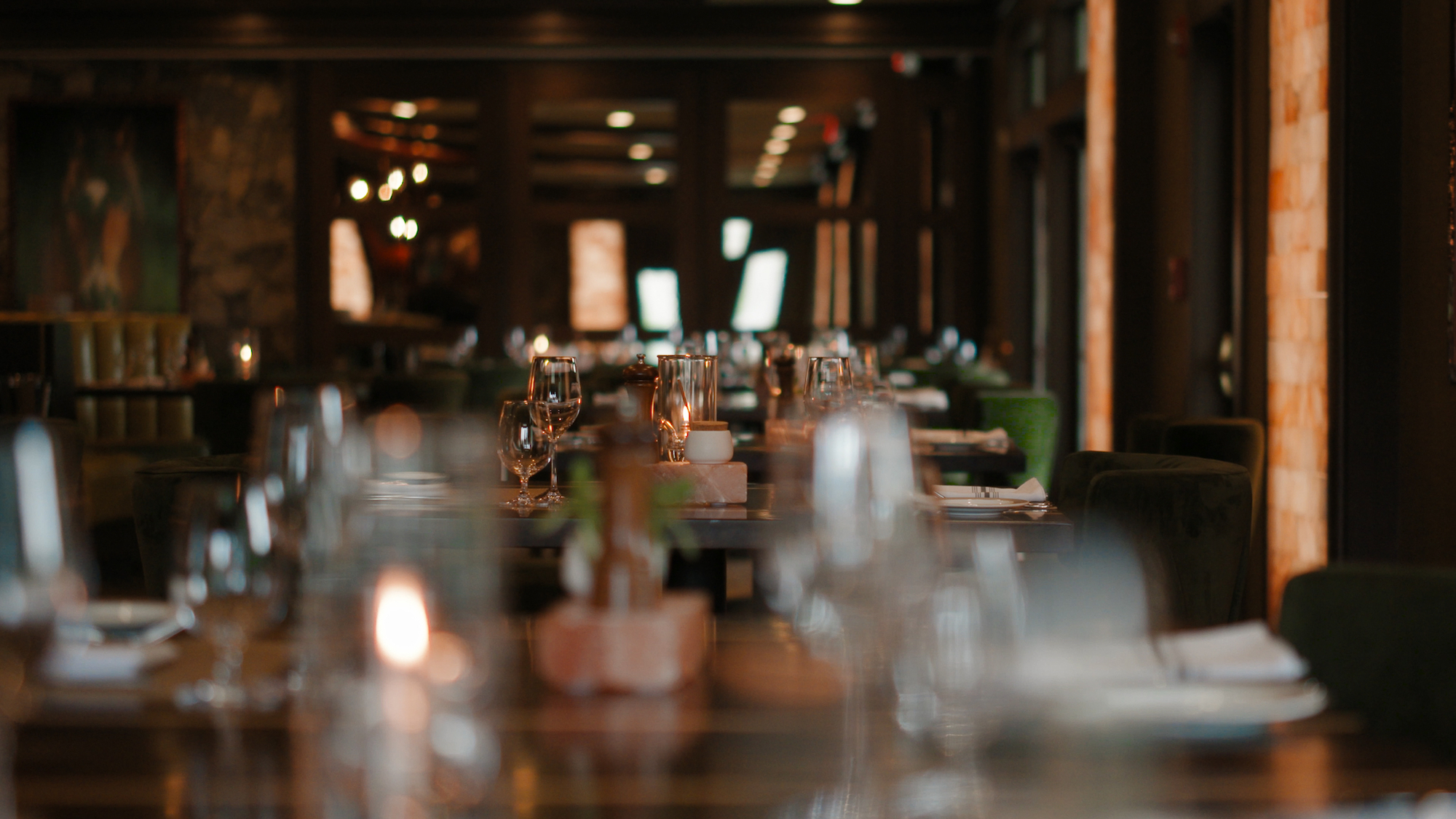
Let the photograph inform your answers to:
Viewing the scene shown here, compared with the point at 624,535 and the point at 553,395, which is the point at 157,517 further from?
the point at 624,535

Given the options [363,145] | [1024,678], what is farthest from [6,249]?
[1024,678]

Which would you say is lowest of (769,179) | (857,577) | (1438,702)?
(1438,702)

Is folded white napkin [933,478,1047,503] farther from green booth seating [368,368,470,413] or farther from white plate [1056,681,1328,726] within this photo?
green booth seating [368,368,470,413]

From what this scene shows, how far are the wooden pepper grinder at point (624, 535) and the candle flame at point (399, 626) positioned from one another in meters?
0.28

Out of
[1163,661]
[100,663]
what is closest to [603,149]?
[100,663]

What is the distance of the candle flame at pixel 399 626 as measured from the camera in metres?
0.89

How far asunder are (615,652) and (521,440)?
1186 millimetres

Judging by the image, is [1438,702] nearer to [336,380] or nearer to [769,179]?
[336,380]

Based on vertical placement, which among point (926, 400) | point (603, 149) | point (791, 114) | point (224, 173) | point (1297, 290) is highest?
point (791, 114)

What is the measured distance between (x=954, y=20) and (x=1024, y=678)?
8.36m

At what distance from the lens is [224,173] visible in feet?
31.0

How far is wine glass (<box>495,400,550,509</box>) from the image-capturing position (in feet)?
7.44

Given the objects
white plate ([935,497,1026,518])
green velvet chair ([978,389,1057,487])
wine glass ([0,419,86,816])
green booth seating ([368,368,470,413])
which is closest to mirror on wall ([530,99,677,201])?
green booth seating ([368,368,470,413])

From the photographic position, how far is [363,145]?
9.43 m
